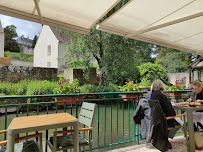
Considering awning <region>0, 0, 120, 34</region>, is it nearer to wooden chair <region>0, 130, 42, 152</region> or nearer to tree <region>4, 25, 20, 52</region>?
wooden chair <region>0, 130, 42, 152</region>

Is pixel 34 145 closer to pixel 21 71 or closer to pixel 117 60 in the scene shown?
pixel 117 60

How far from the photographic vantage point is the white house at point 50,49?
17453 millimetres

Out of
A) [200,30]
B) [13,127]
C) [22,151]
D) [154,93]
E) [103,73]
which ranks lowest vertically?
[22,151]

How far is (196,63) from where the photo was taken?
39.8ft

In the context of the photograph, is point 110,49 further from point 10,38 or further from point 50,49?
point 10,38

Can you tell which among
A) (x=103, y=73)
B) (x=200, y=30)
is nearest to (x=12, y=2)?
(x=200, y=30)

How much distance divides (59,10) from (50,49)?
17.9 m

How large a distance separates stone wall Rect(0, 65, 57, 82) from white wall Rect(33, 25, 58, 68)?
5.52m

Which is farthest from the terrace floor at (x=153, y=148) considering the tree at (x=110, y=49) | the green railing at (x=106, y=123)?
the tree at (x=110, y=49)

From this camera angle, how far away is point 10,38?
110ft

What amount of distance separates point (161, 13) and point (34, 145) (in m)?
2.75

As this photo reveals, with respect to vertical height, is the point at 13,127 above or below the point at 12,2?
below

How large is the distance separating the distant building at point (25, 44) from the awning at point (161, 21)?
152ft

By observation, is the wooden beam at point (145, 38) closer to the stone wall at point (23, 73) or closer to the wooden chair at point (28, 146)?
the wooden chair at point (28, 146)
